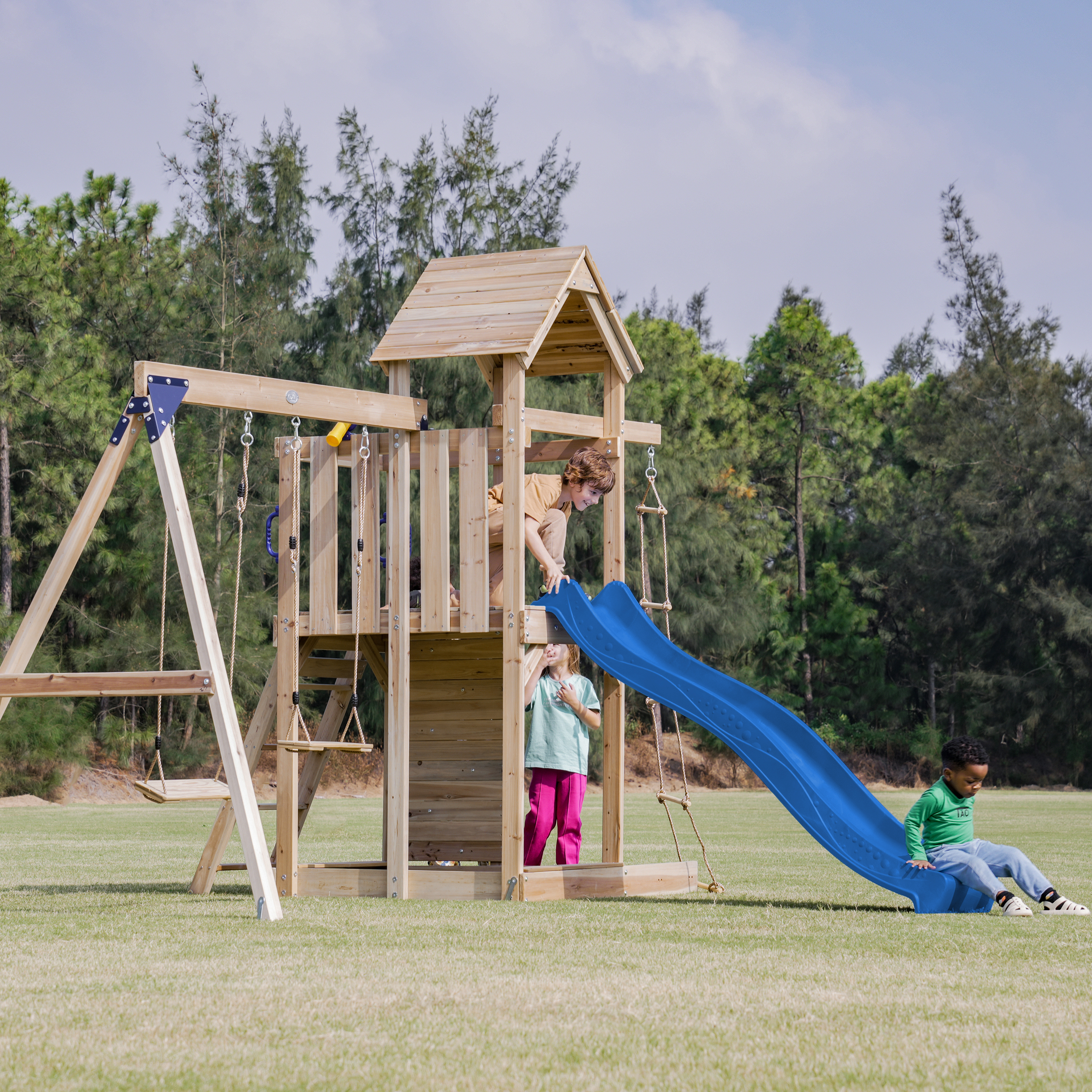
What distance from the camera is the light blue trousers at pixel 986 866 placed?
7.84m

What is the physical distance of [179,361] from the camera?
31.7 meters

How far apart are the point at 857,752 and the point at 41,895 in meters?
36.2

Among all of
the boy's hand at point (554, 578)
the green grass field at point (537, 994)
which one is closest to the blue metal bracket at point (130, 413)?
the green grass field at point (537, 994)

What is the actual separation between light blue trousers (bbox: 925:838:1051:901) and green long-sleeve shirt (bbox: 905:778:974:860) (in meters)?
0.06

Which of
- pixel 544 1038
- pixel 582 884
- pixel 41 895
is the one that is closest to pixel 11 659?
pixel 41 895

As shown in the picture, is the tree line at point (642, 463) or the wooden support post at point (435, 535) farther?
the tree line at point (642, 463)

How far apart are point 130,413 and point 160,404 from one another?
21 cm

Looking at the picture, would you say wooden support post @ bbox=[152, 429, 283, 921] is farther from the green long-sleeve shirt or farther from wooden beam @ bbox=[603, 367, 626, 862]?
the green long-sleeve shirt

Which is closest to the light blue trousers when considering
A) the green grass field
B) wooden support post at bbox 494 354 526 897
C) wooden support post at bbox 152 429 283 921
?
the green grass field

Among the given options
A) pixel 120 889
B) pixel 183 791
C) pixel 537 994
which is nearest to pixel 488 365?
pixel 183 791

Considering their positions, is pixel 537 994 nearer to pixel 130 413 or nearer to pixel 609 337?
pixel 130 413

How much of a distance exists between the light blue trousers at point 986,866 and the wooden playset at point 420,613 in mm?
2027

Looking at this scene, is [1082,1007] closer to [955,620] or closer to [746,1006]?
[746,1006]

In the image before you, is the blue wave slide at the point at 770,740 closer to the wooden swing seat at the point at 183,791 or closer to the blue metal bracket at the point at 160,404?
the wooden swing seat at the point at 183,791
